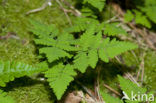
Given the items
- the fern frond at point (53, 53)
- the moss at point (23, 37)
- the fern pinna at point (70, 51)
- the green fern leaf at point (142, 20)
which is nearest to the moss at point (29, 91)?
the moss at point (23, 37)

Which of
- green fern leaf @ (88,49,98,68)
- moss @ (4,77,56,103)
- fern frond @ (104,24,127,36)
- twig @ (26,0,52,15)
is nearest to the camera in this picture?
green fern leaf @ (88,49,98,68)

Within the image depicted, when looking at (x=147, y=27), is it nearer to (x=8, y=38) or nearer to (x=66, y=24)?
(x=66, y=24)

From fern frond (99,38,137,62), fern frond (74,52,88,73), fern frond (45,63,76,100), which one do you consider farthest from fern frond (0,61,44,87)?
fern frond (99,38,137,62)

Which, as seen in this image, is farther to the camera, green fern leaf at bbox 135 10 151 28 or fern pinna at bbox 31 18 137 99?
green fern leaf at bbox 135 10 151 28

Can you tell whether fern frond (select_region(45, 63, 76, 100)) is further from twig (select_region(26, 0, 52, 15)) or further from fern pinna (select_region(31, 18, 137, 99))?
twig (select_region(26, 0, 52, 15))

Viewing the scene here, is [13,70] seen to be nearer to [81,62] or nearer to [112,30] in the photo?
[81,62]

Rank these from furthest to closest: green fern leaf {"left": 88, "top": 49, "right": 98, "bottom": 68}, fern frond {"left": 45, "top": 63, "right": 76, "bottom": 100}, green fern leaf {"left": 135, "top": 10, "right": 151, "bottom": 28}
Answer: green fern leaf {"left": 135, "top": 10, "right": 151, "bottom": 28} → green fern leaf {"left": 88, "top": 49, "right": 98, "bottom": 68} → fern frond {"left": 45, "top": 63, "right": 76, "bottom": 100}

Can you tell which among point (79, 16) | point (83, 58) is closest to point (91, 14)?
point (79, 16)
